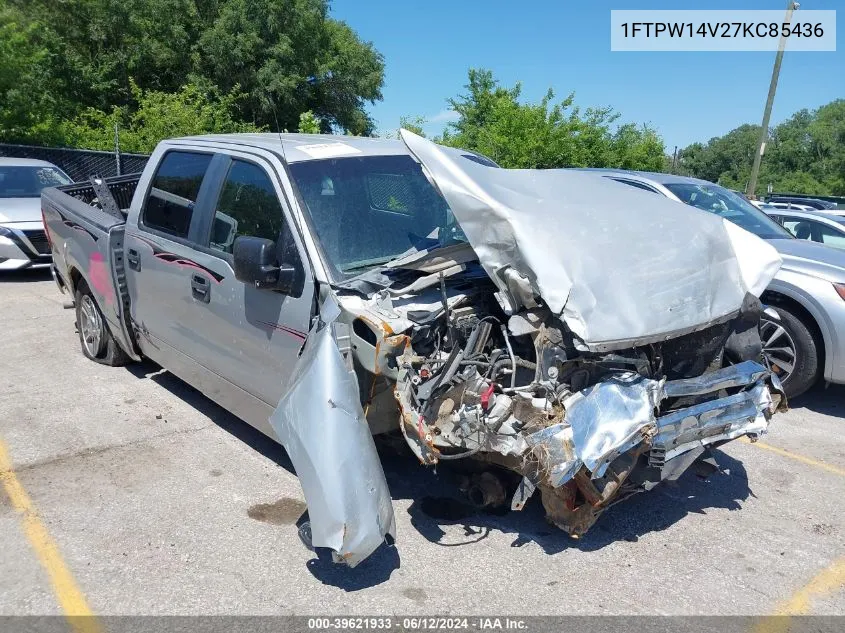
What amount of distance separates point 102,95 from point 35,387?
2836cm

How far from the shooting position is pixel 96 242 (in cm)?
548

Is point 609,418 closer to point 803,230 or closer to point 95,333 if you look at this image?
point 95,333

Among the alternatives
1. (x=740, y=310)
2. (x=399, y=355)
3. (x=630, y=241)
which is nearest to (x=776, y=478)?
(x=740, y=310)

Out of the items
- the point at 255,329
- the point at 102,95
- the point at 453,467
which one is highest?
the point at 102,95

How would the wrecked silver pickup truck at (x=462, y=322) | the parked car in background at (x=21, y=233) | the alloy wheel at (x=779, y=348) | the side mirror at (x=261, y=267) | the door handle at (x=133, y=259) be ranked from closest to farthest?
the wrecked silver pickup truck at (x=462, y=322)
the side mirror at (x=261, y=267)
the door handle at (x=133, y=259)
the alloy wheel at (x=779, y=348)
the parked car in background at (x=21, y=233)

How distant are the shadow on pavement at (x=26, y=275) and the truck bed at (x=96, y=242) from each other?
4062 millimetres

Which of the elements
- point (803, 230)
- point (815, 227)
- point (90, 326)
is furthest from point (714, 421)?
point (803, 230)

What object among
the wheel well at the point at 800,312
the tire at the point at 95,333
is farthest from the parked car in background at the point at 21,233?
the wheel well at the point at 800,312

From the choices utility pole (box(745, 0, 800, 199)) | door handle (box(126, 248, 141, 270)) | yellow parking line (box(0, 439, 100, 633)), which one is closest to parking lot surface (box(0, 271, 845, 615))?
yellow parking line (box(0, 439, 100, 633))

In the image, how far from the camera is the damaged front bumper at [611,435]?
10.2 ft

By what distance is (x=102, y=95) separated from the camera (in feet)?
98.9

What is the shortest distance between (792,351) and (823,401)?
842 mm

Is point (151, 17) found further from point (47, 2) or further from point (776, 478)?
point (776, 478)

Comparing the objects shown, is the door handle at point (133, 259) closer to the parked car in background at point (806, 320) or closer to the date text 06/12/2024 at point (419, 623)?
the date text 06/12/2024 at point (419, 623)
